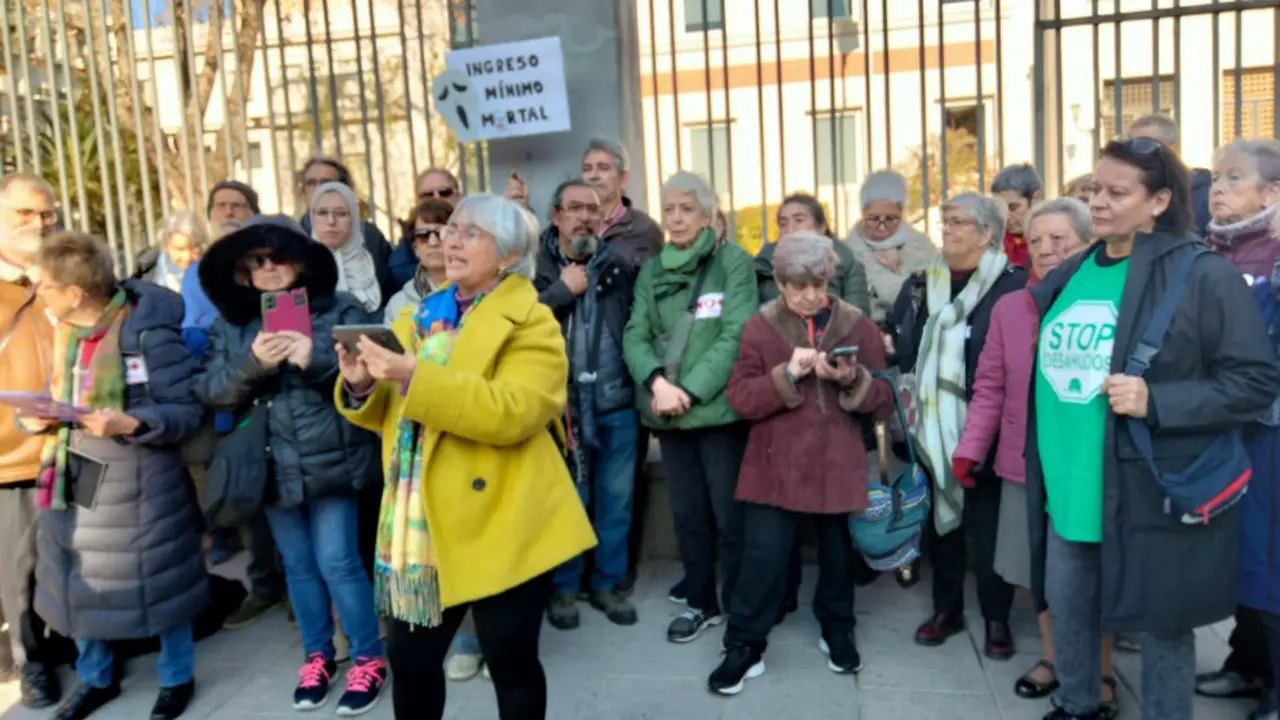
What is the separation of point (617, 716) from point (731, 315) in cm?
159

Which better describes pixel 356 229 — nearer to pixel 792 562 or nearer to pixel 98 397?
pixel 98 397

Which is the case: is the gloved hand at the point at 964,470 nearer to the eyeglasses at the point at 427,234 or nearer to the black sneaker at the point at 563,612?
the black sneaker at the point at 563,612

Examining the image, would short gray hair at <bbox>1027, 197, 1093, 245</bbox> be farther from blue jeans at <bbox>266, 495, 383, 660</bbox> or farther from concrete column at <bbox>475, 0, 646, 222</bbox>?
blue jeans at <bbox>266, 495, 383, 660</bbox>

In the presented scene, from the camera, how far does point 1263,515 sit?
305cm

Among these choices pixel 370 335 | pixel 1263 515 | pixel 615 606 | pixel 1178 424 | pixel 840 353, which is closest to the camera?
pixel 370 335

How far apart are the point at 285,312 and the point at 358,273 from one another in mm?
1001

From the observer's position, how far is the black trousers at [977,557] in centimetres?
385

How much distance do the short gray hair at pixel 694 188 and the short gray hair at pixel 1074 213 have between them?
4.19 ft

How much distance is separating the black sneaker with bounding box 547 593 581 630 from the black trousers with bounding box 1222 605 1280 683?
2515mm

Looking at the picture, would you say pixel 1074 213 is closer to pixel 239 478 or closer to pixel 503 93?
pixel 503 93

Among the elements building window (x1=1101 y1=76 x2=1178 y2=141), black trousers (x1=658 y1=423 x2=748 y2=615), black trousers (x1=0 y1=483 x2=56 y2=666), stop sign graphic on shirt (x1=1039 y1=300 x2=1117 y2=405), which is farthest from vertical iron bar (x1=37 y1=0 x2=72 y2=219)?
building window (x1=1101 y1=76 x2=1178 y2=141)

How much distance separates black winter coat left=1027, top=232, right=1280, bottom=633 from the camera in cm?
269

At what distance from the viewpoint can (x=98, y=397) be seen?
139 inches

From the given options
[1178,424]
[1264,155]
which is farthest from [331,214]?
[1264,155]
